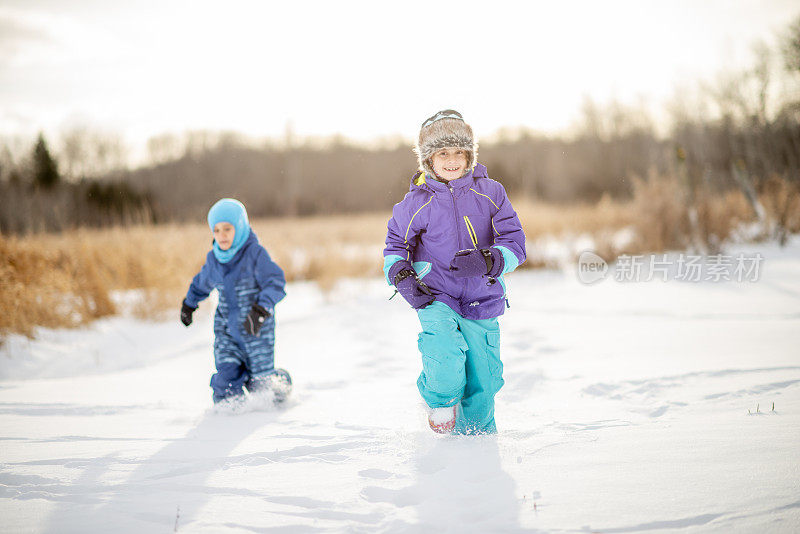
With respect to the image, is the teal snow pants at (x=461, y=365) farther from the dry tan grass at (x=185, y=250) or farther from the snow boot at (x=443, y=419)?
the dry tan grass at (x=185, y=250)

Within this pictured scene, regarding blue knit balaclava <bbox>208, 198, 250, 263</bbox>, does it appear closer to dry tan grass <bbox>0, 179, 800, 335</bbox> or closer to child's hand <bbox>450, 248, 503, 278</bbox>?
child's hand <bbox>450, 248, 503, 278</bbox>

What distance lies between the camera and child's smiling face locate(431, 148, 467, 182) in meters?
2.44

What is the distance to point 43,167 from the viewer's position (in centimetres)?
1052

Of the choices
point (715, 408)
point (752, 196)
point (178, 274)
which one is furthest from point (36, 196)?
point (752, 196)

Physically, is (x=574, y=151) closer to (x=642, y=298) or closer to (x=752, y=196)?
(x=752, y=196)

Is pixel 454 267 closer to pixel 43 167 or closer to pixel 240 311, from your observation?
pixel 240 311

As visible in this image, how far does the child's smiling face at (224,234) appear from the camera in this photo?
3.27m

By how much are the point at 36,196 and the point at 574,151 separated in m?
29.6

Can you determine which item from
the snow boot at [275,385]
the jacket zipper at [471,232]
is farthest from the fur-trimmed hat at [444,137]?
the snow boot at [275,385]

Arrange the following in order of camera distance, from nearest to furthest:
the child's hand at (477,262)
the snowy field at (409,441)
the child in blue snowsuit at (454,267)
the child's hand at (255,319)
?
the snowy field at (409,441) < the child's hand at (477,262) < the child in blue snowsuit at (454,267) < the child's hand at (255,319)

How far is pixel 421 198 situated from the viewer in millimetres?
2422

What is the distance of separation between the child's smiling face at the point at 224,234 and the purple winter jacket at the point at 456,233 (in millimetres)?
1354

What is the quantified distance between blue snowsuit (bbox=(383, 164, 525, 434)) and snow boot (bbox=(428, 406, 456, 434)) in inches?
1.1

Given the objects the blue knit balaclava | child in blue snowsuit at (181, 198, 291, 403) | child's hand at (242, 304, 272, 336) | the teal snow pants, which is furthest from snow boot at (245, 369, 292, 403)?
the teal snow pants
